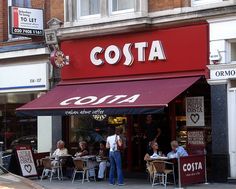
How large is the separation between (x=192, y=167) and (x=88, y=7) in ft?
22.9

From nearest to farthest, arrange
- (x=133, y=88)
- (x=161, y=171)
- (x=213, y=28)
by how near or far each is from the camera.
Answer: (x=161, y=171), (x=213, y=28), (x=133, y=88)

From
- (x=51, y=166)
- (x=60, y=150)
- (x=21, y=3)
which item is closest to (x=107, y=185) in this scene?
(x=51, y=166)

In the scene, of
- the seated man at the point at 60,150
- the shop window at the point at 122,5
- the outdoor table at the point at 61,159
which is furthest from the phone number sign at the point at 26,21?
the outdoor table at the point at 61,159

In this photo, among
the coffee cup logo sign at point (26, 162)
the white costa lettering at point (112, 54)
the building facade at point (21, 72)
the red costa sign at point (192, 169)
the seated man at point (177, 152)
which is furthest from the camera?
the building facade at point (21, 72)

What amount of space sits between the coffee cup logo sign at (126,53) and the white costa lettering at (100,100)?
5.08ft

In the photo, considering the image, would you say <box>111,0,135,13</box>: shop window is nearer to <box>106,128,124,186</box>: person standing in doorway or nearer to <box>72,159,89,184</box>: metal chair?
<box>106,128,124,186</box>: person standing in doorway

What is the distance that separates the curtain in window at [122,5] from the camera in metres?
18.4

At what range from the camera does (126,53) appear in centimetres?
1789

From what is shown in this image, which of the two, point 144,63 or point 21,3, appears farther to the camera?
point 21,3

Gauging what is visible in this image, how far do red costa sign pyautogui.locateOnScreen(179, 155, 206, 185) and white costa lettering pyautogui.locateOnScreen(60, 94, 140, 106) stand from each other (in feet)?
7.17

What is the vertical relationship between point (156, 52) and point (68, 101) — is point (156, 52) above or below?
above

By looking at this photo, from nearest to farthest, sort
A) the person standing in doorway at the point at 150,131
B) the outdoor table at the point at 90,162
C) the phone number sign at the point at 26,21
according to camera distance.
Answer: the outdoor table at the point at 90,162 → the person standing in doorway at the point at 150,131 → the phone number sign at the point at 26,21

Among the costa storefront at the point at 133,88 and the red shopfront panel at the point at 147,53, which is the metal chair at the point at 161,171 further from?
the red shopfront panel at the point at 147,53

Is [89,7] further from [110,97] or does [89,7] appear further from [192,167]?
[192,167]
